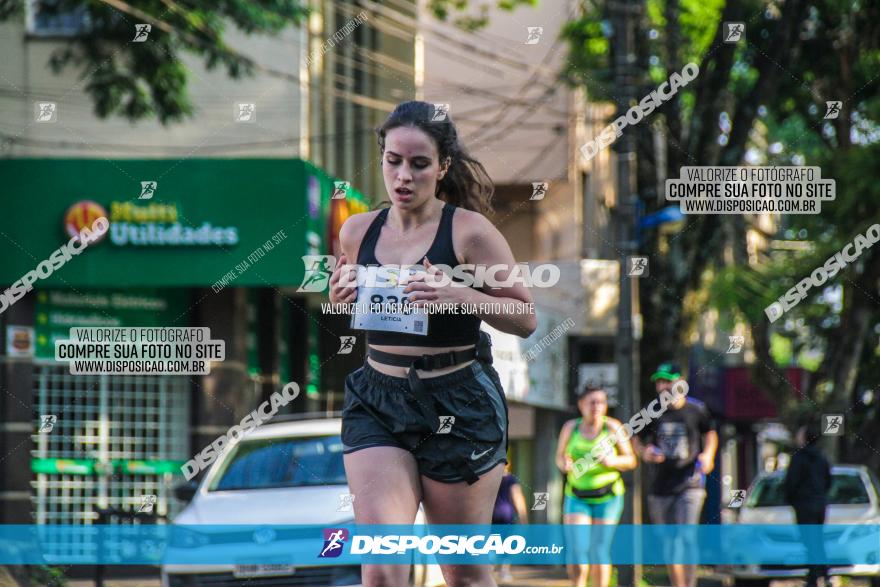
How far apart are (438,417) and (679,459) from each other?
6478 mm

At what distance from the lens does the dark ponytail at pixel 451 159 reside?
4848 mm

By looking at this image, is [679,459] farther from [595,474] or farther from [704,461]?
[595,474]

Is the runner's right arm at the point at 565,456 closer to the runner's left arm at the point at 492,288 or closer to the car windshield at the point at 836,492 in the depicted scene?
the car windshield at the point at 836,492

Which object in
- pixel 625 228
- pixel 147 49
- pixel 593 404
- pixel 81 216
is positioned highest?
pixel 147 49

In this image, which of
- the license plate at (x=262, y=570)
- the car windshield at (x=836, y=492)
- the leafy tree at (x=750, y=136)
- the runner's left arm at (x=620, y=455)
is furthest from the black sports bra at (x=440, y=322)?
the leafy tree at (x=750, y=136)

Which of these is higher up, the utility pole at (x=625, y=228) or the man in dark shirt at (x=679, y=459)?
the utility pole at (x=625, y=228)

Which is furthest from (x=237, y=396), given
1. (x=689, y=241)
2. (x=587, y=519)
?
(x=587, y=519)

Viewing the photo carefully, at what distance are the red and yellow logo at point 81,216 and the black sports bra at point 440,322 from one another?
33.6ft

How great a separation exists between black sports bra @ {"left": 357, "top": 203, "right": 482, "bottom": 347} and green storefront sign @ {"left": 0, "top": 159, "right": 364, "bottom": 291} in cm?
990

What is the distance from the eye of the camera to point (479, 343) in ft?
16.0

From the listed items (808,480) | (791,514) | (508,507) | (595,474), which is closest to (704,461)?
(595,474)

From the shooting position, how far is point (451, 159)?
4965 mm

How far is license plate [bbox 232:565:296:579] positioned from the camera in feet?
29.1

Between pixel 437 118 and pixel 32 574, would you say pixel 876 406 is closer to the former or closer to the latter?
pixel 32 574
